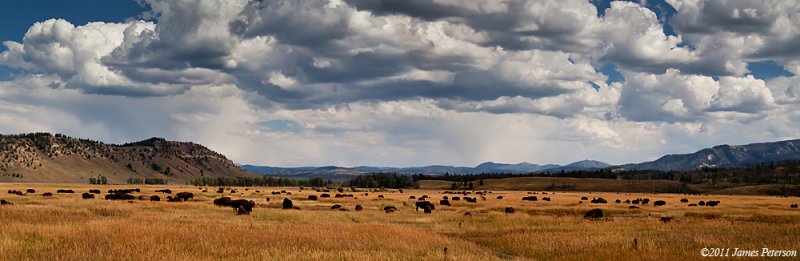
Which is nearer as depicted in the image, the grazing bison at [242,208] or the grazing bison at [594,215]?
the grazing bison at [242,208]

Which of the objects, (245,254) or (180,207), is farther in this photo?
(180,207)

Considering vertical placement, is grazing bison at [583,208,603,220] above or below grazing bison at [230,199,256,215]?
below

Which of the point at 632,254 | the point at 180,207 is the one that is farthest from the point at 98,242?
the point at 180,207

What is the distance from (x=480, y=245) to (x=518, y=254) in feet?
11.4

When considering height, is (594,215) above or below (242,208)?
below

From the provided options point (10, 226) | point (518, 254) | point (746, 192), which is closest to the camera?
point (518, 254)

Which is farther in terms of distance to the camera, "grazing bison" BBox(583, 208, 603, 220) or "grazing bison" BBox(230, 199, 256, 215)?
"grazing bison" BBox(583, 208, 603, 220)

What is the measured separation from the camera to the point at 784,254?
58.5 feet

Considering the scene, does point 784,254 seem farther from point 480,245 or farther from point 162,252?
point 162,252

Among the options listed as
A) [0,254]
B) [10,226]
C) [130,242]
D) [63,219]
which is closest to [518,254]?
[130,242]

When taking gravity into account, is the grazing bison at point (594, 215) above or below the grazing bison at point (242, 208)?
below

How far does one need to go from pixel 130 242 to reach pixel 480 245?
43.2ft

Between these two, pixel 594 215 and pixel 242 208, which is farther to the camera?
pixel 594 215

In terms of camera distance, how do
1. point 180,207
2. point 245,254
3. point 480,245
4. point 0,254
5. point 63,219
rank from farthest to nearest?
point 180,207, point 63,219, point 480,245, point 245,254, point 0,254
